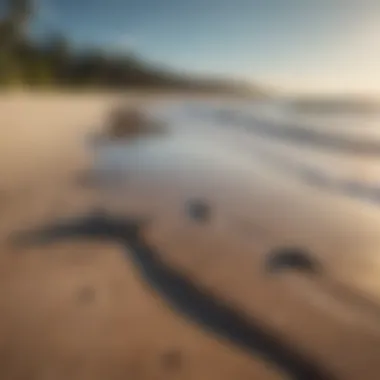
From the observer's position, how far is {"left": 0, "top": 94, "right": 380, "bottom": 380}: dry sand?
474mm

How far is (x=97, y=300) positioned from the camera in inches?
20.7

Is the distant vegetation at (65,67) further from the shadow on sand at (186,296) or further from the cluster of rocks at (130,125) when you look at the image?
the shadow on sand at (186,296)

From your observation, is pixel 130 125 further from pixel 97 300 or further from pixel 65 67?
pixel 97 300

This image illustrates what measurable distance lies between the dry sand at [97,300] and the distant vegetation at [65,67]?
2 centimetres

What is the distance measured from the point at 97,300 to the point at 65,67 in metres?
0.28

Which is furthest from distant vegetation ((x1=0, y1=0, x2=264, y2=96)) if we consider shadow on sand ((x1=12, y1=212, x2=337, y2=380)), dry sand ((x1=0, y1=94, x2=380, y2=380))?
shadow on sand ((x1=12, y1=212, x2=337, y2=380))

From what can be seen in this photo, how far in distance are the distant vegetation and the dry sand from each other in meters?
0.02

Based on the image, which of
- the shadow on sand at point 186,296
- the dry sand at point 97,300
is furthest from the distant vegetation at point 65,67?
the shadow on sand at point 186,296

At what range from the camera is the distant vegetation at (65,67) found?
0.60 metres

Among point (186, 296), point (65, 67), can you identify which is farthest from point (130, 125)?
point (186, 296)

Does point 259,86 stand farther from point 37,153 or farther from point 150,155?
point 37,153

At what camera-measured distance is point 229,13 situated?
2.03 ft

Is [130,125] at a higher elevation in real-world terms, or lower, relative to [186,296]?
higher

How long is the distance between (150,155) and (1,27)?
24 centimetres
